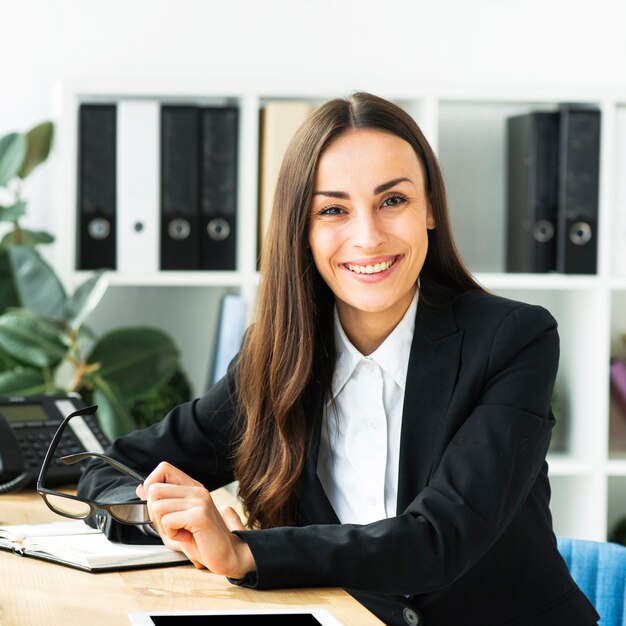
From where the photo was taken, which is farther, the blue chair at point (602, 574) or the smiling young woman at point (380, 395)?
the blue chair at point (602, 574)

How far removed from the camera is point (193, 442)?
1565 mm

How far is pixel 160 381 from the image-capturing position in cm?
260

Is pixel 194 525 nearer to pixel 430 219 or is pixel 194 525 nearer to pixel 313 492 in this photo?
pixel 313 492

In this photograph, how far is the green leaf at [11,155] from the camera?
2.59m

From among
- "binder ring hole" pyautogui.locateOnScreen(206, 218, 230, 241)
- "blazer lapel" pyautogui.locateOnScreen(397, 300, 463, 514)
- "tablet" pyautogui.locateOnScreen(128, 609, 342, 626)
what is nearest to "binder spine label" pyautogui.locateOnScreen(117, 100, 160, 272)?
"binder ring hole" pyautogui.locateOnScreen(206, 218, 230, 241)

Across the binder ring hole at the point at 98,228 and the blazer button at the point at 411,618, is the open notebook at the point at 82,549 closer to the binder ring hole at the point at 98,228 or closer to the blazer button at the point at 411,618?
the blazer button at the point at 411,618

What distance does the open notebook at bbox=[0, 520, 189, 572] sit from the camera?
120 cm

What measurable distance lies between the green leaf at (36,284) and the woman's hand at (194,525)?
1283 millimetres

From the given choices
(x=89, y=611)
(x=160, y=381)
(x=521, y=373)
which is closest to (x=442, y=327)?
(x=521, y=373)

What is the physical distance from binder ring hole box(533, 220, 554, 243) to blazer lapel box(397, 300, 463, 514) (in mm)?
1303

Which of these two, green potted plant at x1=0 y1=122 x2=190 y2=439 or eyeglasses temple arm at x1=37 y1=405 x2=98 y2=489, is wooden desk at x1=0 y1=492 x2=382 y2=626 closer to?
eyeglasses temple arm at x1=37 y1=405 x2=98 y2=489

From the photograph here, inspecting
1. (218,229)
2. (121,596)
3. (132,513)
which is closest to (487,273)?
(218,229)

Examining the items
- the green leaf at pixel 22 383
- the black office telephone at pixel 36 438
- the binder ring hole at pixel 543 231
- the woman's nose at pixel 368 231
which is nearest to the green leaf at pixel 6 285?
the green leaf at pixel 22 383

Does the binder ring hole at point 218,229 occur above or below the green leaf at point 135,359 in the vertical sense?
above
